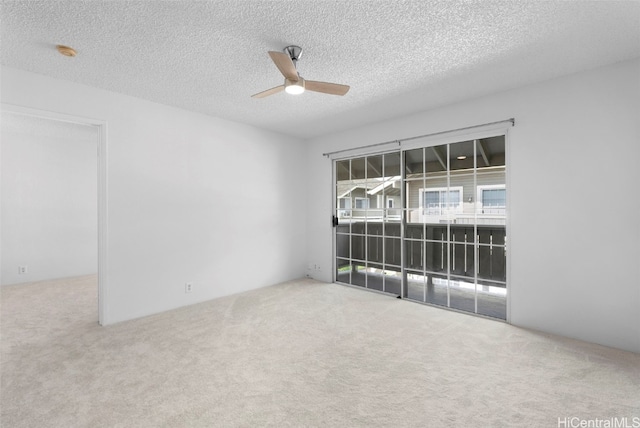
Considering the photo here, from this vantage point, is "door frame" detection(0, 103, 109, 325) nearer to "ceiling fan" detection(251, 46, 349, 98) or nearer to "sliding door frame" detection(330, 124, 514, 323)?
"ceiling fan" detection(251, 46, 349, 98)

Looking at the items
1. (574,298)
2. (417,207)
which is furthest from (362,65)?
(574,298)

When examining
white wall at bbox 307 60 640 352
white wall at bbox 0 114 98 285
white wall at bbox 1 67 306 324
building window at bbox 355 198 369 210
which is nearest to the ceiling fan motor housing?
white wall at bbox 1 67 306 324

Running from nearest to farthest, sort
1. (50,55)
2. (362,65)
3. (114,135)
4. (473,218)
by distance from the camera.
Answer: (50,55)
(362,65)
(114,135)
(473,218)

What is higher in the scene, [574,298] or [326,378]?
[574,298]

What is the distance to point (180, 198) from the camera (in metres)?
3.86

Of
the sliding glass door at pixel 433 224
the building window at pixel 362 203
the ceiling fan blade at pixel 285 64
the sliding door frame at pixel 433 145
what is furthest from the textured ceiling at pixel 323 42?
the building window at pixel 362 203

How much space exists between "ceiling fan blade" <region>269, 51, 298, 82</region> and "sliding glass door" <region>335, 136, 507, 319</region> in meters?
2.34

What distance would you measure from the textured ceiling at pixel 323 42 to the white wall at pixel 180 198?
301 mm

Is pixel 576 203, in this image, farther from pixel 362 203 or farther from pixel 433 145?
pixel 362 203

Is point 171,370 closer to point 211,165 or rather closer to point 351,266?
point 211,165

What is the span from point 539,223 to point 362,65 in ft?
7.94

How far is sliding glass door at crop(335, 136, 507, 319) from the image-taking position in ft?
11.7

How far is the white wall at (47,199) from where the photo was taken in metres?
5.09

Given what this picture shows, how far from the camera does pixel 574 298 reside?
9.42ft
